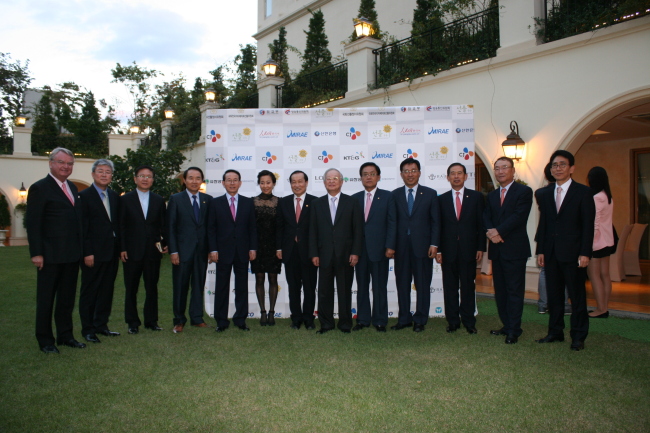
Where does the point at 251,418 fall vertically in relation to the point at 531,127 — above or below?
below

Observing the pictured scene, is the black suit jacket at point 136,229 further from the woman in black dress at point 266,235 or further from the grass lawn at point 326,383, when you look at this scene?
the woman in black dress at point 266,235

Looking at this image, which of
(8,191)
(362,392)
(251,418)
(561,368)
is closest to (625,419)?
(561,368)

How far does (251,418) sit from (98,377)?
4.73 feet

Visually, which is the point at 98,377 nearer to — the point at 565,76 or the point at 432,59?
the point at 565,76

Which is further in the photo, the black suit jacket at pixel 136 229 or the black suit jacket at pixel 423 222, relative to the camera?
the black suit jacket at pixel 423 222

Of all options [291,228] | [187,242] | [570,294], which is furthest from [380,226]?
[187,242]

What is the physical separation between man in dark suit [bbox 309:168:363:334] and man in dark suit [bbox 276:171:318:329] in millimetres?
144

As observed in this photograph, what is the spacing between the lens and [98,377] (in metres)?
3.57

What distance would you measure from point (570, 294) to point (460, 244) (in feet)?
3.61

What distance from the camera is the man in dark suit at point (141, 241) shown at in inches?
193

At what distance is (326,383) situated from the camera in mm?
3432

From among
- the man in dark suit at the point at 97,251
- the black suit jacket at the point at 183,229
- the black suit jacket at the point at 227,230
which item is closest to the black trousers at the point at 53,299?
the man in dark suit at the point at 97,251

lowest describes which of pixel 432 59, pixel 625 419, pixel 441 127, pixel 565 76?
pixel 625 419

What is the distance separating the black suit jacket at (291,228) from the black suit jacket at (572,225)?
2385mm
